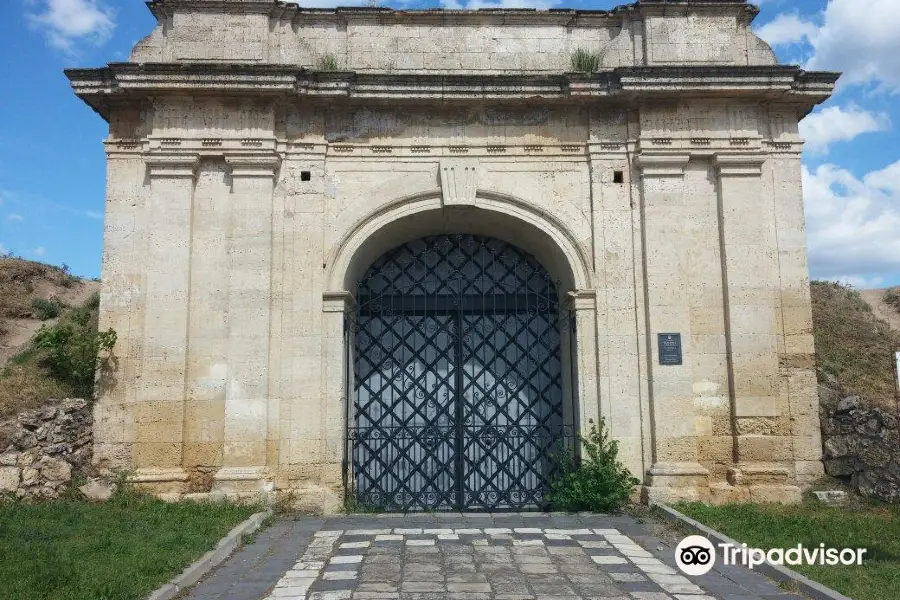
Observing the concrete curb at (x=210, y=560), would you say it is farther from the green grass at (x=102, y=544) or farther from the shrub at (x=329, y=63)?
the shrub at (x=329, y=63)

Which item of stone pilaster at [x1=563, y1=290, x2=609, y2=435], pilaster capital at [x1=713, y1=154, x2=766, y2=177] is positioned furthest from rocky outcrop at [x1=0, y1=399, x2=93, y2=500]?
pilaster capital at [x1=713, y1=154, x2=766, y2=177]

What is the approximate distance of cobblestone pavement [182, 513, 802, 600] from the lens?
528 centimetres

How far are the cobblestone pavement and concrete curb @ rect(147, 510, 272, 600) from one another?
0.08 m

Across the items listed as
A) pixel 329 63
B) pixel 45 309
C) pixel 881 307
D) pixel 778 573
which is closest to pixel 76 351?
pixel 329 63

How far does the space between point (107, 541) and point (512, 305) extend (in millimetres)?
5707

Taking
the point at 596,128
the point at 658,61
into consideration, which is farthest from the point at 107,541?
the point at 658,61

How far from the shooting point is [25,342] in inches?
468

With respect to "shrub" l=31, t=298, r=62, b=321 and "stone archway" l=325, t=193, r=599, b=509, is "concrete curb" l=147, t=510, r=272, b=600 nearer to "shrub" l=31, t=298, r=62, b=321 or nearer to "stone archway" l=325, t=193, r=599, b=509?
"stone archway" l=325, t=193, r=599, b=509

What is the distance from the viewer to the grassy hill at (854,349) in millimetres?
9547

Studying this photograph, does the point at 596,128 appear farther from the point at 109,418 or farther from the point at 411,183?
the point at 109,418

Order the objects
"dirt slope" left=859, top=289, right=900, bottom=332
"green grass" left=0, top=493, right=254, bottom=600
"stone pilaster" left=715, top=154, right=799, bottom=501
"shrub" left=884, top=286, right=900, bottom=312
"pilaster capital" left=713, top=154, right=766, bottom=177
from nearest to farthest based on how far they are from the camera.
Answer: "green grass" left=0, top=493, right=254, bottom=600, "stone pilaster" left=715, top=154, right=799, bottom=501, "pilaster capital" left=713, top=154, right=766, bottom=177, "dirt slope" left=859, top=289, right=900, bottom=332, "shrub" left=884, top=286, right=900, bottom=312

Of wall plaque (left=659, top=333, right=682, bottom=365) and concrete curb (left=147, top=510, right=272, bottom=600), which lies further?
wall plaque (left=659, top=333, right=682, bottom=365)

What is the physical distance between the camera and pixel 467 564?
6008mm

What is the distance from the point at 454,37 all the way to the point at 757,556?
695 cm
